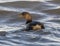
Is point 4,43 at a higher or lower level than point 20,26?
lower

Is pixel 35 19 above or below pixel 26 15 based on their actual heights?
above

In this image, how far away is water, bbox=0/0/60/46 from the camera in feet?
24.3

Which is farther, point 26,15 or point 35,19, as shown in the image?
point 35,19

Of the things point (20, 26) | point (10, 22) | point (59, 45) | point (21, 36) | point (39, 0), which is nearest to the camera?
point (59, 45)

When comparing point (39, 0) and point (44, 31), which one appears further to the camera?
point (39, 0)

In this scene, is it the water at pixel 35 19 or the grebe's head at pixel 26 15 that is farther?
the grebe's head at pixel 26 15

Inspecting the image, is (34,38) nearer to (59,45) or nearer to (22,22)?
(59,45)

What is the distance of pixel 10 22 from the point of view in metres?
9.76

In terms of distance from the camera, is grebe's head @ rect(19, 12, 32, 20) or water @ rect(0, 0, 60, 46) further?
grebe's head @ rect(19, 12, 32, 20)

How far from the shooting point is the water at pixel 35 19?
7.40 metres

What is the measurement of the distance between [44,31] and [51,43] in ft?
2.90

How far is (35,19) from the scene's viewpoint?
1027 cm

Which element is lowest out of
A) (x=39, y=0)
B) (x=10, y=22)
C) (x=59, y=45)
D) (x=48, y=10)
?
(x=59, y=45)

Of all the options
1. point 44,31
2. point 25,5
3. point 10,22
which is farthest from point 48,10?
point 44,31
